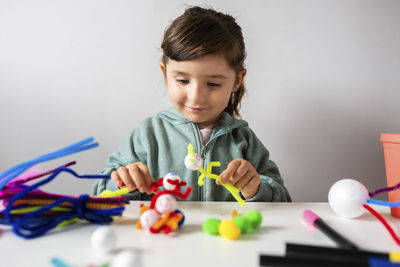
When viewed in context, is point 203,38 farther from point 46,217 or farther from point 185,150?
point 46,217

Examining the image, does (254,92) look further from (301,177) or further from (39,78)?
(39,78)

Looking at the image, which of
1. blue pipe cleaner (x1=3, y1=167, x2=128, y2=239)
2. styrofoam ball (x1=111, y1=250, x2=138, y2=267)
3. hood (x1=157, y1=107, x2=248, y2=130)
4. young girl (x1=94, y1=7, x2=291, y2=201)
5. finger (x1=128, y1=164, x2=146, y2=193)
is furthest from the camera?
hood (x1=157, y1=107, x2=248, y2=130)

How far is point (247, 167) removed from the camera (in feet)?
1.89

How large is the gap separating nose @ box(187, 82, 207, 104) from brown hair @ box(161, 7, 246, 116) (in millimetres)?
59

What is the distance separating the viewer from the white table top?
0.33 meters

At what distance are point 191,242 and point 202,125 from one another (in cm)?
44

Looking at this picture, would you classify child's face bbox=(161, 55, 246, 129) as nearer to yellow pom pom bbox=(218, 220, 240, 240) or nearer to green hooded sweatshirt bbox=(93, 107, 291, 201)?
green hooded sweatshirt bbox=(93, 107, 291, 201)

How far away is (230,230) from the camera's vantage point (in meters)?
0.38

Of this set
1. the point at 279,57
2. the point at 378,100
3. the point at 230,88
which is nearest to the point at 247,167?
the point at 230,88

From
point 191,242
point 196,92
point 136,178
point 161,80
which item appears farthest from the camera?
point 161,80

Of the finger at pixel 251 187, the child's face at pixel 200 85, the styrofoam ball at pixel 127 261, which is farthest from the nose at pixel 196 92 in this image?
the styrofoam ball at pixel 127 261

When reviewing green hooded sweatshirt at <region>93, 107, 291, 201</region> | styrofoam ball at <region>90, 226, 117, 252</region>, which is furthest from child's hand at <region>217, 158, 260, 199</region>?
styrofoam ball at <region>90, 226, 117, 252</region>

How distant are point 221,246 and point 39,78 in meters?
0.73

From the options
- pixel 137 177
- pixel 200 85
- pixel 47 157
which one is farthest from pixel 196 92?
pixel 47 157
